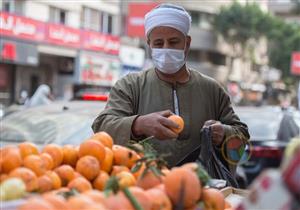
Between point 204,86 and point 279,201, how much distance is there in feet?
6.13

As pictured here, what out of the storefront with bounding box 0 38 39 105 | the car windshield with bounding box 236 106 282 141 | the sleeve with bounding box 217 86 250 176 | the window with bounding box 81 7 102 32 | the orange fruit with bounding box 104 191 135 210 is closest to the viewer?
the orange fruit with bounding box 104 191 135 210

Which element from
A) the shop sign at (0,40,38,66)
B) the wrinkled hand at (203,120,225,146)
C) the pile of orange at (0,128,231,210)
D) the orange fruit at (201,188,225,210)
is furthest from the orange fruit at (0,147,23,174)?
the shop sign at (0,40,38,66)

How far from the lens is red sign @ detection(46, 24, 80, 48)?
92.9 ft

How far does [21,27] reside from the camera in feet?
85.6

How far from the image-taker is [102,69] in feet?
105

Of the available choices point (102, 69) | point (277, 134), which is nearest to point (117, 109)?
point (277, 134)

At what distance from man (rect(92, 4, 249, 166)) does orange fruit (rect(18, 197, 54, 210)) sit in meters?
1.32

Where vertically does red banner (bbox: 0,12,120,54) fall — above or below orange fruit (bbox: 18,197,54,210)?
above

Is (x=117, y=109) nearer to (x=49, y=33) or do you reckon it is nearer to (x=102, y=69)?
(x=49, y=33)

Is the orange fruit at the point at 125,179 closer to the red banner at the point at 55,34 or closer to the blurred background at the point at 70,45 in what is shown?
the blurred background at the point at 70,45

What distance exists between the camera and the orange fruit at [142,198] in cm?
212

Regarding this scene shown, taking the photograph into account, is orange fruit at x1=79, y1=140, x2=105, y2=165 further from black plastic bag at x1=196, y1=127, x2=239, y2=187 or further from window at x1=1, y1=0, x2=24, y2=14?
window at x1=1, y1=0, x2=24, y2=14

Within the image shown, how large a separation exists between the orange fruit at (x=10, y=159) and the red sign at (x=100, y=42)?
1124 inches

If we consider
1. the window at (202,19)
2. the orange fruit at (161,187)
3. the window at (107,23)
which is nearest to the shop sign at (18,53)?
the window at (107,23)
